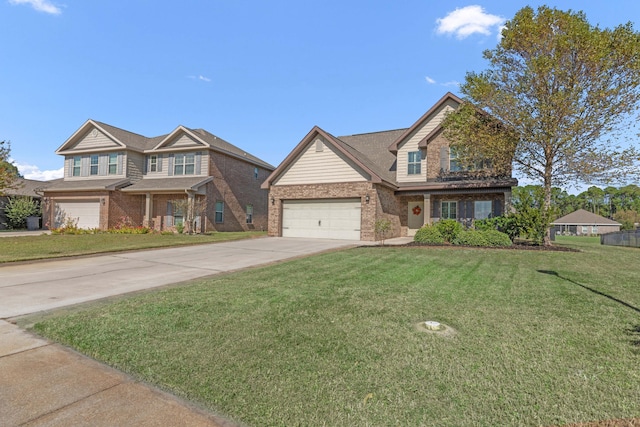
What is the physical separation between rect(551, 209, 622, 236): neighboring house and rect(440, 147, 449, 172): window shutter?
5125 centimetres

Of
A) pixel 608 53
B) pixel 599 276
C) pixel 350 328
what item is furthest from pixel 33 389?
pixel 608 53

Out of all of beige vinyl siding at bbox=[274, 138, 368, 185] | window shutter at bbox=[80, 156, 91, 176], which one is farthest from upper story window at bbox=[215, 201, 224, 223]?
window shutter at bbox=[80, 156, 91, 176]

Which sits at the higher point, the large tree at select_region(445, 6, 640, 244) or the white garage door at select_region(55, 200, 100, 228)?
the large tree at select_region(445, 6, 640, 244)

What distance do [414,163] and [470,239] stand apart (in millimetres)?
7330

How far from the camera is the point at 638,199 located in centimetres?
7925

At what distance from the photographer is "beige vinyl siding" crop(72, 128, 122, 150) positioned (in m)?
24.2

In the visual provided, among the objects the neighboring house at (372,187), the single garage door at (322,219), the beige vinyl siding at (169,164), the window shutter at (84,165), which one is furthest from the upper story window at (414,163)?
the window shutter at (84,165)

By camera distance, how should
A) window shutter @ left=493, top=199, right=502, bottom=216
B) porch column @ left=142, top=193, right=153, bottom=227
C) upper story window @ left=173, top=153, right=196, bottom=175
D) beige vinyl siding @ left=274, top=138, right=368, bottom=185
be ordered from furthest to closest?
upper story window @ left=173, top=153, right=196, bottom=175, porch column @ left=142, top=193, right=153, bottom=227, beige vinyl siding @ left=274, top=138, right=368, bottom=185, window shutter @ left=493, top=199, right=502, bottom=216

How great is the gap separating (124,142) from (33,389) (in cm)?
2529

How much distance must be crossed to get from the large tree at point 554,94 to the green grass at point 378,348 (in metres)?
9.44

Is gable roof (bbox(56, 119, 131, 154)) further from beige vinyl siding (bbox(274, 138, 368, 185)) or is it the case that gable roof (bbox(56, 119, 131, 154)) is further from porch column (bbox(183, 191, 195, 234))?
beige vinyl siding (bbox(274, 138, 368, 185))

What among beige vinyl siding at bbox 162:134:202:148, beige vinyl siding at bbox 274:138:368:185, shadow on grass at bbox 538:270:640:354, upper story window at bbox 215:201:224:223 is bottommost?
shadow on grass at bbox 538:270:640:354

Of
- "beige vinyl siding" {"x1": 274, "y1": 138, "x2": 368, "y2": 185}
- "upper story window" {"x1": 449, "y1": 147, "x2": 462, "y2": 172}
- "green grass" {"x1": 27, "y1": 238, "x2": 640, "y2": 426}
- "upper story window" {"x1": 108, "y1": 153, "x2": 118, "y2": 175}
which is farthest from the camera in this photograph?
"upper story window" {"x1": 108, "y1": 153, "x2": 118, "y2": 175}

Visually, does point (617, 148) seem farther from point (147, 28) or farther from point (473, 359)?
point (147, 28)
